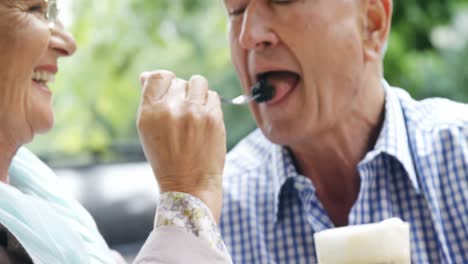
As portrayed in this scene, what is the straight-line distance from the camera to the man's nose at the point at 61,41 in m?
1.48

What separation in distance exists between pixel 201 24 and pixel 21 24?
8.44 ft

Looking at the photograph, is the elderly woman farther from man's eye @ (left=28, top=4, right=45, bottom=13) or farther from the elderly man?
the elderly man

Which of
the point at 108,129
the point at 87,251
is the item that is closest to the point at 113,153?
the point at 108,129

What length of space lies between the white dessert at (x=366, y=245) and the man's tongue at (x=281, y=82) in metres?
0.51

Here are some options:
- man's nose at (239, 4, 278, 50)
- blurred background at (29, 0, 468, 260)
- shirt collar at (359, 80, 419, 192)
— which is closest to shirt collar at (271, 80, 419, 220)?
shirt collar at (359, 80, 419, 192)

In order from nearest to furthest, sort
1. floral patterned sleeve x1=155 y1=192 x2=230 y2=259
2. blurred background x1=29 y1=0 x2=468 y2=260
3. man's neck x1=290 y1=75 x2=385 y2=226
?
floral patterned sleeve x1=155 y1=192 x2=230 y2=259 → man's neck x1=290 y1=75 x2=385 y2=226 → blurred background x1=29 y1=0 x2=468 y2=260

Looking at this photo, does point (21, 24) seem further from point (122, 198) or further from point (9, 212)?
point (122, 198)

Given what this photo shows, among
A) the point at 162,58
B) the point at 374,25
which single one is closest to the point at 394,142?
the point at 374,25

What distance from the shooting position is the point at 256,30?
1.74 m

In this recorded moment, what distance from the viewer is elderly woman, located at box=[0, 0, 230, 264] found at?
49.4 inches

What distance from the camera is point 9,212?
1308mm

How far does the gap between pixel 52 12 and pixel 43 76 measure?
13 cm

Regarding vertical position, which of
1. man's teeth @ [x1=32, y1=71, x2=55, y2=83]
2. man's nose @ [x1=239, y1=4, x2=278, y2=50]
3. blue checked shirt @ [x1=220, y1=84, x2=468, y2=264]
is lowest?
blue checked shirt @ [x1=220, y1=84, x2=468, y2=264]

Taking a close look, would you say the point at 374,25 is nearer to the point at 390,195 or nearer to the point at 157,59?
the point at 390,195
